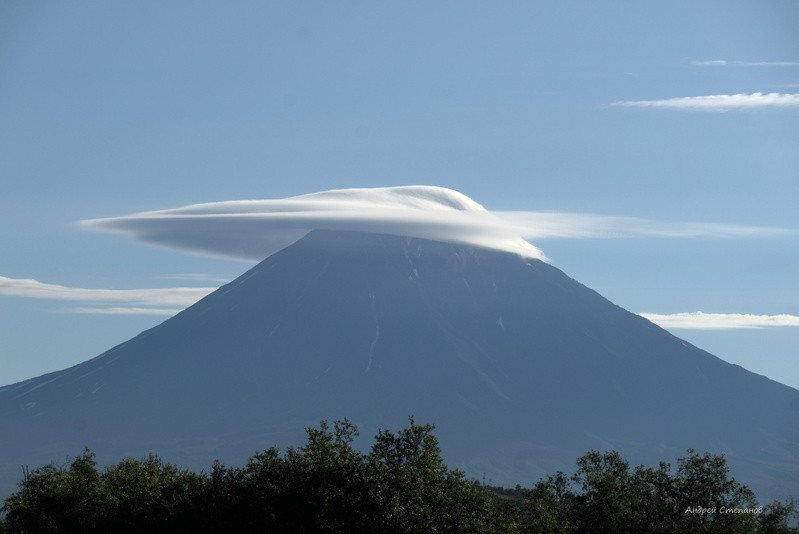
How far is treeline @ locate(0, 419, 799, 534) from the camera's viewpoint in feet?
253

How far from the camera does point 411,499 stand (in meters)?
78.2

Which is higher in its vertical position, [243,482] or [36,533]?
[243,482]

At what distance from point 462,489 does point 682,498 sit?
14349mm

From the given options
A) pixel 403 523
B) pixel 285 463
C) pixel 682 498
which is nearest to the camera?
pixel 403 523

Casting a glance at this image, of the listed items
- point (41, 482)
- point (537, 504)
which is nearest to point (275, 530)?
point (537, 504)

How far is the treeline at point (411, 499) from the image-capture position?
77.1 metres

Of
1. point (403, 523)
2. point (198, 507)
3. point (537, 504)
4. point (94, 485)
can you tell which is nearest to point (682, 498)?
point (537, 504)

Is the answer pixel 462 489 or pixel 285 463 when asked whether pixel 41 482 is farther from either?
pixel 462 489

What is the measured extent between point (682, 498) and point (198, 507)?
1335 inches

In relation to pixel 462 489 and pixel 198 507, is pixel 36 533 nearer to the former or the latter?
pixel 198 507

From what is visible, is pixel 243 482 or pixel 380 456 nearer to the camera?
pixel 380 456

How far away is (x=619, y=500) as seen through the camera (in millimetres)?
77812

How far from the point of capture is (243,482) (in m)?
90.5

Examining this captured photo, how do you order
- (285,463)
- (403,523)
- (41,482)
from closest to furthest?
(403,523) < (285,463) < (41,482)
